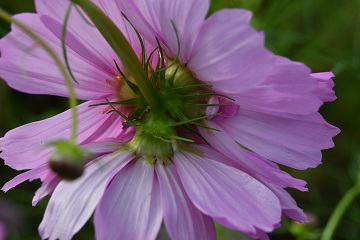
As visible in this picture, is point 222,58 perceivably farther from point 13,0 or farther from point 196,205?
point 13,0

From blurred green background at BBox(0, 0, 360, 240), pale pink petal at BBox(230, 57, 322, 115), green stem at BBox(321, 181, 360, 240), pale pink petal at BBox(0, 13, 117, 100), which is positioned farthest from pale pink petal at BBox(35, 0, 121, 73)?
blurred green background at BBox(0, 0, 360, 240)

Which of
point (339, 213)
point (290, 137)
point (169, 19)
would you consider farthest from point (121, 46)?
point (339, 213)

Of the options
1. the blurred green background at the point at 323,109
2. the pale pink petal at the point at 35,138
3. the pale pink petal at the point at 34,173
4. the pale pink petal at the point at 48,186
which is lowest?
the blurred green background at the point at 323,109

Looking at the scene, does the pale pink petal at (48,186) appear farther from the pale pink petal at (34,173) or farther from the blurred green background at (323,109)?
the blurred green background at (323,109)

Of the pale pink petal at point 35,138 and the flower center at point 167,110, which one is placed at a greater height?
the pale pink petal at point 35,138

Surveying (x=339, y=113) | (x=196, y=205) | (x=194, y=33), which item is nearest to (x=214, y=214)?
(x=196, y=205)

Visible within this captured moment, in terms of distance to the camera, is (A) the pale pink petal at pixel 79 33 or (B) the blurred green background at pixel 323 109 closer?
(A) the pale pink petal at pixel 79 33

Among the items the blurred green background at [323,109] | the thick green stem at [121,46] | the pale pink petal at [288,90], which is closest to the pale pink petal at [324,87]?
the pale pink petal at [288,90]

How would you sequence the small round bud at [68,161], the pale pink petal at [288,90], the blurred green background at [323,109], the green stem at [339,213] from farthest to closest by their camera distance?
1. the blurred green background at [323,109]
2. the green stem at [339,213]
3. the pale pink petal at [288,90]
4. the small round bud at [68,161]
